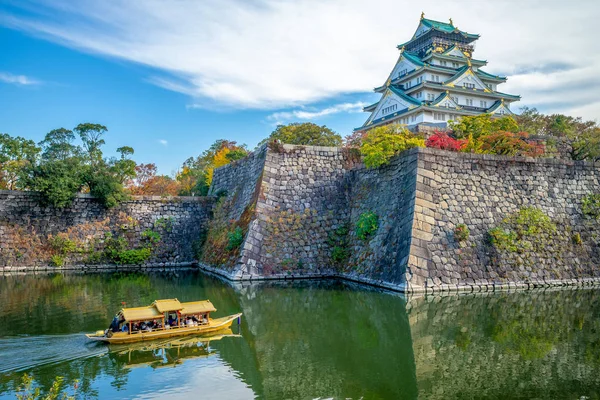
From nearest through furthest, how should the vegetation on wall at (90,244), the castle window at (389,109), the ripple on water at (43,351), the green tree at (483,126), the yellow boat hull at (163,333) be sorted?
the ripple on water at (43,351) < the yellow boat hull at (163,333) < the green tree at (483,126) < the vegetation on wall at (90,244) < the castle window at (389,109)

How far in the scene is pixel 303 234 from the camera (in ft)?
61.9

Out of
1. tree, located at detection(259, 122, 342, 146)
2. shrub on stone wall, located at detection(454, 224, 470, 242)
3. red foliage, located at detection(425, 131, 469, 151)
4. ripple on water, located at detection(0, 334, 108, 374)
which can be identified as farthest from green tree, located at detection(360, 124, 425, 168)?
ripple on water, located at detection(0, 334, 108, 374)

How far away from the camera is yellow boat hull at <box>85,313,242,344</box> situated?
31.6 ft

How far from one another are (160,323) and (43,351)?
7.34 feet

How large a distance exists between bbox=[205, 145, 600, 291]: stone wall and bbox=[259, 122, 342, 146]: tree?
717 centimetres

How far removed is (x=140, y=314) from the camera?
395 inches

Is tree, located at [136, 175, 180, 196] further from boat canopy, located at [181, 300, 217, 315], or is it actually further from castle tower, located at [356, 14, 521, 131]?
boat canopy, located at [181, 300, 217, 315]

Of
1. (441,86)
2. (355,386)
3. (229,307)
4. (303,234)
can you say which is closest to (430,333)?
(355,386)

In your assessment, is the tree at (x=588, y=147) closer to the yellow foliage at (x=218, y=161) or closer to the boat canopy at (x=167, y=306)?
the yellow foliage at (x=218, y=161)

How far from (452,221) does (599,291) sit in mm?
4849

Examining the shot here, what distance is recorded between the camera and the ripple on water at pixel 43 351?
8.40 meters

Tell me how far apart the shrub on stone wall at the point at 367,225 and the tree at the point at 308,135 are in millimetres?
10946

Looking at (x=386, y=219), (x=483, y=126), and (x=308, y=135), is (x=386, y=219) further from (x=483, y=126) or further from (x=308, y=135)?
(x=308, y=135)

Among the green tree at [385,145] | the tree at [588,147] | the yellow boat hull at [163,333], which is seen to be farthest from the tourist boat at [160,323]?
the tree at [588,147]
